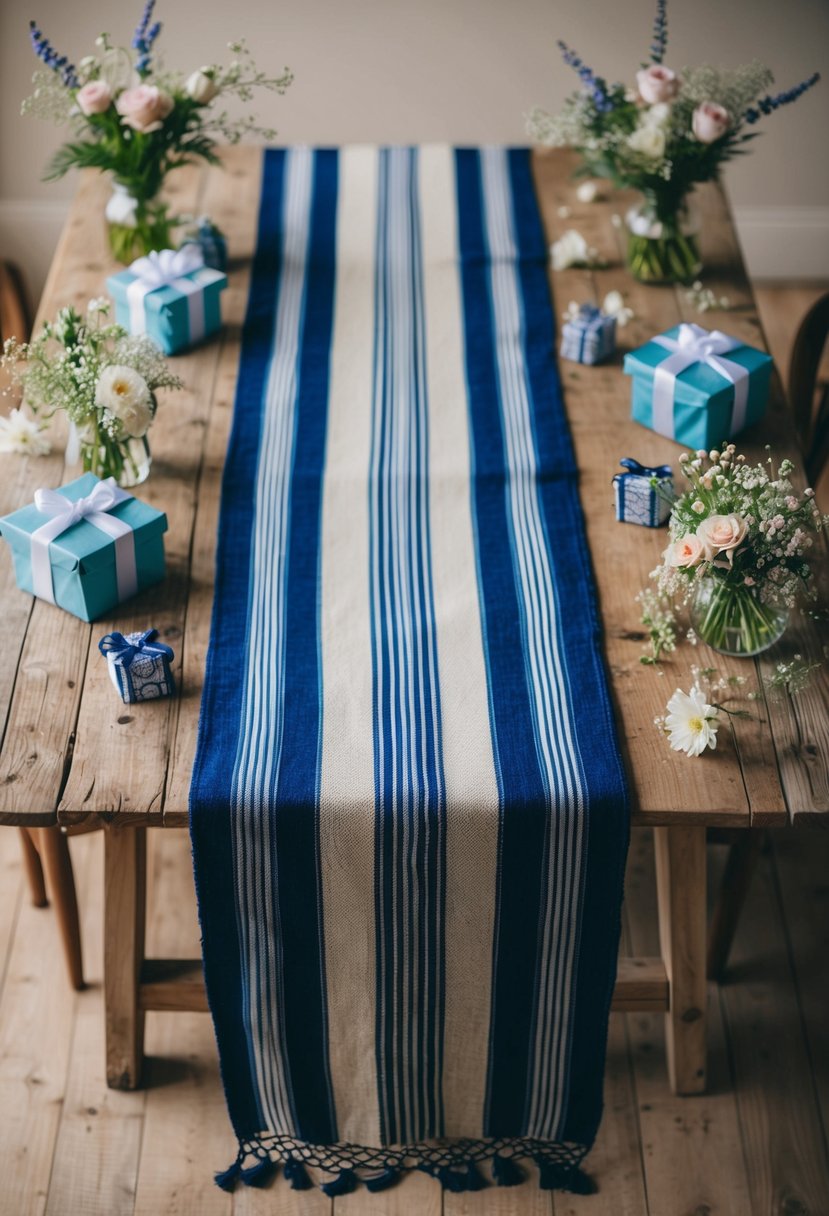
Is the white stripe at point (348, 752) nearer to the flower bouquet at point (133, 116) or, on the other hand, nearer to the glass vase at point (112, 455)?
the glass vase at point (112, 455)

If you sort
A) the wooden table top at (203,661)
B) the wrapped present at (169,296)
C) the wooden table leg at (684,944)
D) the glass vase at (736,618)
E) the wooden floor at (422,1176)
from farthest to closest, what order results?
1. the wrapped present at (169,296)
2. the wooden floor at (422,1176)
3. the wooden table leg at (684,944)
4. the glass vase at (736,618)
5. the wooden table top at (203,661)

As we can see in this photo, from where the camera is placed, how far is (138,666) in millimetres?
1777

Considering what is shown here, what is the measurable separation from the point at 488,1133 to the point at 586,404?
121cm

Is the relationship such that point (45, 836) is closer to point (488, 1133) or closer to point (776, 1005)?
point (488, 1133)

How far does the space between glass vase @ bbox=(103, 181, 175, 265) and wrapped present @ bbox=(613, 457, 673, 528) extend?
1077mm

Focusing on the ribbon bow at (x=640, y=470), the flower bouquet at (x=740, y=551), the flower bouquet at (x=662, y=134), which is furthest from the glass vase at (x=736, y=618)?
the flower bouquet at (x=662, y=134)

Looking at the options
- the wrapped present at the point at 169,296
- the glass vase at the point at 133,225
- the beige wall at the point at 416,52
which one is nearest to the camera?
the wrapped present at the point at 169,296

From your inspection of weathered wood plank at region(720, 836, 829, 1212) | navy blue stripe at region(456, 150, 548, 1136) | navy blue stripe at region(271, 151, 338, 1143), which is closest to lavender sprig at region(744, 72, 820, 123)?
navy blue stripe at region(456, 150, 548, 1136)

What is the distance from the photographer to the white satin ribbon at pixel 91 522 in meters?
1.88

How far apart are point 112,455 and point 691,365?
95 cm

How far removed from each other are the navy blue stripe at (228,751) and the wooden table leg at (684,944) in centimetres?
66

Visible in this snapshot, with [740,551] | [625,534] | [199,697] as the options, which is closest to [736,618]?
[740,551]

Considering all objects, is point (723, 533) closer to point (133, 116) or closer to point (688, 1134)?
point (688, 1134)

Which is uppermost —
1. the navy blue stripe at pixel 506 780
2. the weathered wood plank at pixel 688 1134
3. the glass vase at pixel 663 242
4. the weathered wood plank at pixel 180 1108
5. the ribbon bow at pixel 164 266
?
the ribbon bow at pixel 164 266
